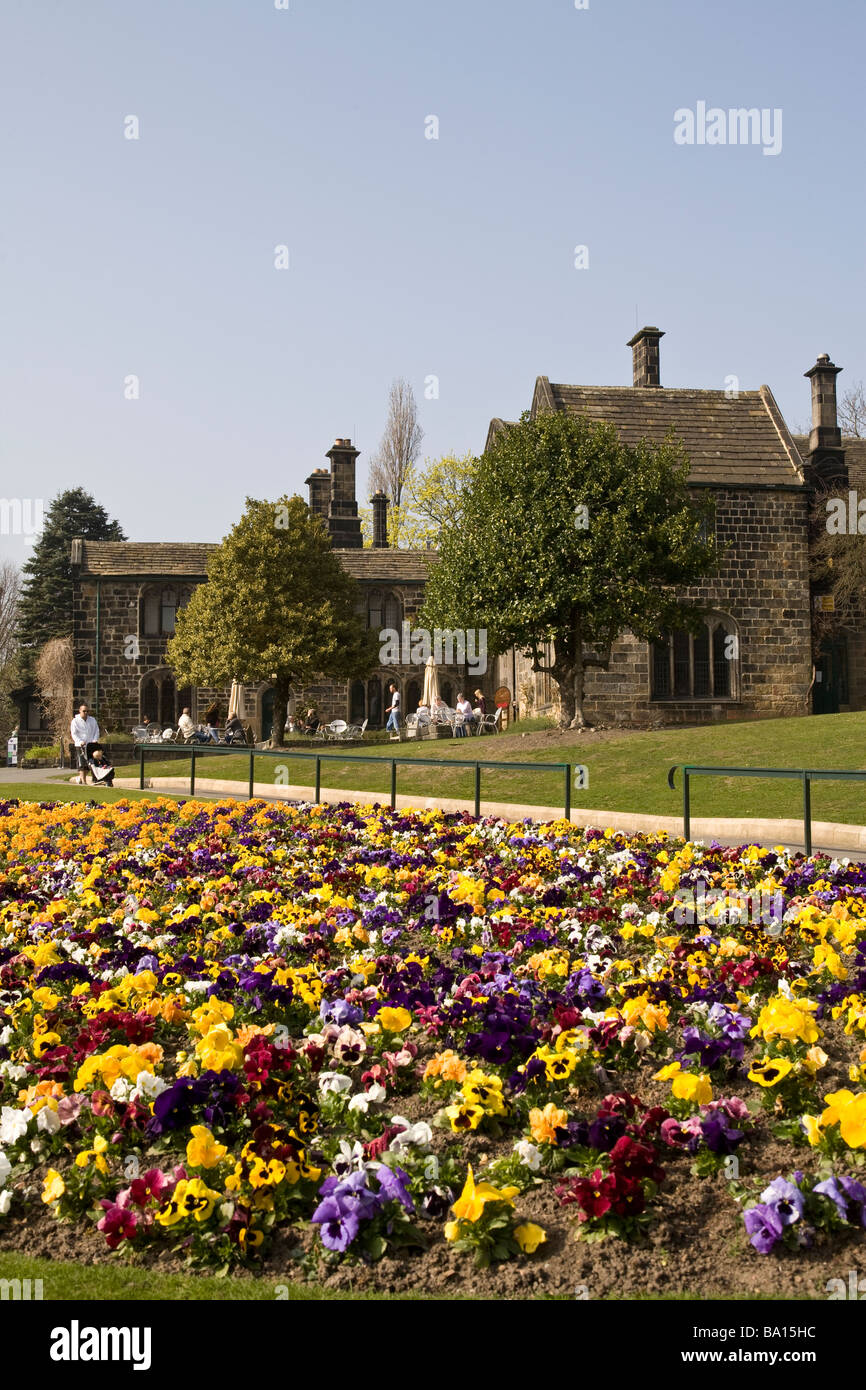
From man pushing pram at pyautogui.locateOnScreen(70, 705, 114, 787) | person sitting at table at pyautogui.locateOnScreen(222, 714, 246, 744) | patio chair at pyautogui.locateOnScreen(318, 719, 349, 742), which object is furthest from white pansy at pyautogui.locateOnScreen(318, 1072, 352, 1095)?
patio chair at pyautogui.locateOnScreen(318, 719, 349, 742)

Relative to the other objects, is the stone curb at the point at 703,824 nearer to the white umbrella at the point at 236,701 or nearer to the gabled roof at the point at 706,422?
the white umbrella at the point at 236,701

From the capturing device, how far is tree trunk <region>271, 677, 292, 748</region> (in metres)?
32.7

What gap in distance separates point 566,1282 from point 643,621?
2603 centimetres

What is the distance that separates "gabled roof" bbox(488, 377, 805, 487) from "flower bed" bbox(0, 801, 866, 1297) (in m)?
30.1

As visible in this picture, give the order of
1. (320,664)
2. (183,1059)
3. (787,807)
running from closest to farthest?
(183,1059)
(787,807)
(320,664)

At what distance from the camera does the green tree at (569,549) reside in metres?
28.4

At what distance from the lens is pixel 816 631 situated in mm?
37625

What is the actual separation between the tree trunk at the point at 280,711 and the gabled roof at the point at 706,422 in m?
10.5

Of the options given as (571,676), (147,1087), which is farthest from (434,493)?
(147,1087)

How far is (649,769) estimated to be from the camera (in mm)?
20359
